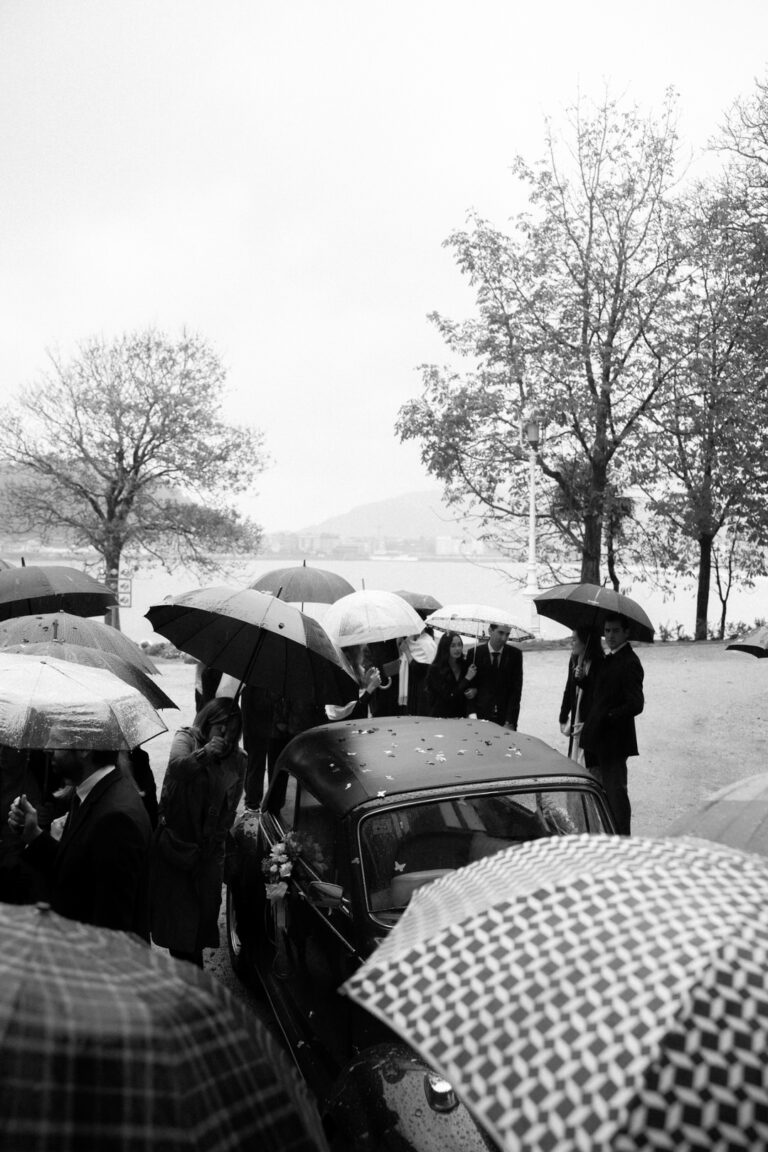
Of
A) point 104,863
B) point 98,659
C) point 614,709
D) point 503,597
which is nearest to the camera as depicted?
point 104,863

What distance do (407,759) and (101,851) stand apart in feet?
4.93

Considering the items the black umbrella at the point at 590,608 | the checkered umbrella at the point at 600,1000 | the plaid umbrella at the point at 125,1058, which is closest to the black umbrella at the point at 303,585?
the black umbrella at the point at 590,608

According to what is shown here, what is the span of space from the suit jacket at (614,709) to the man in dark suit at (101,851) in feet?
13.3

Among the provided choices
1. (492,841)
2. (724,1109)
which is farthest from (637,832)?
(724,1109)

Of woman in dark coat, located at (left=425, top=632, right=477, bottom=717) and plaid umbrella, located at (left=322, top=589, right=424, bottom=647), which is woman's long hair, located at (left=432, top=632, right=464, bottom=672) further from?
plaid umbrella, located at (left=322, top=589, right=424, bottom=647)

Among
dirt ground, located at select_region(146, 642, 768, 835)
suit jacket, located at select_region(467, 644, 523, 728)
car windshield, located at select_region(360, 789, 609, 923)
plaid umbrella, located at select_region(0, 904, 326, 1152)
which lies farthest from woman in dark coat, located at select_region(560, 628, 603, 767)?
plaid umbrella, located at select_region(0, 904, 326, 1152)

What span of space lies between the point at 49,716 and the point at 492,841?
6.89ft

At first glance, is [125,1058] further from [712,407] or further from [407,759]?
[712,407]

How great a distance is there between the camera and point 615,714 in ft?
22.1

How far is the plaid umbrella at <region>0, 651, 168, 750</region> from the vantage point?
12.4 feet

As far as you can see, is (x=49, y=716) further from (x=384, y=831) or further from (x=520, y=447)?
(x=520, y=447)

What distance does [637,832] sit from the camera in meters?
8.02

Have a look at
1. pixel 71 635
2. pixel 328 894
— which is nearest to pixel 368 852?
pixel 328 894

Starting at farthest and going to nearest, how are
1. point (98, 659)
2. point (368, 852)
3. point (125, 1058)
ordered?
point (98, 659), point (368, 852), point (125, 1058)
